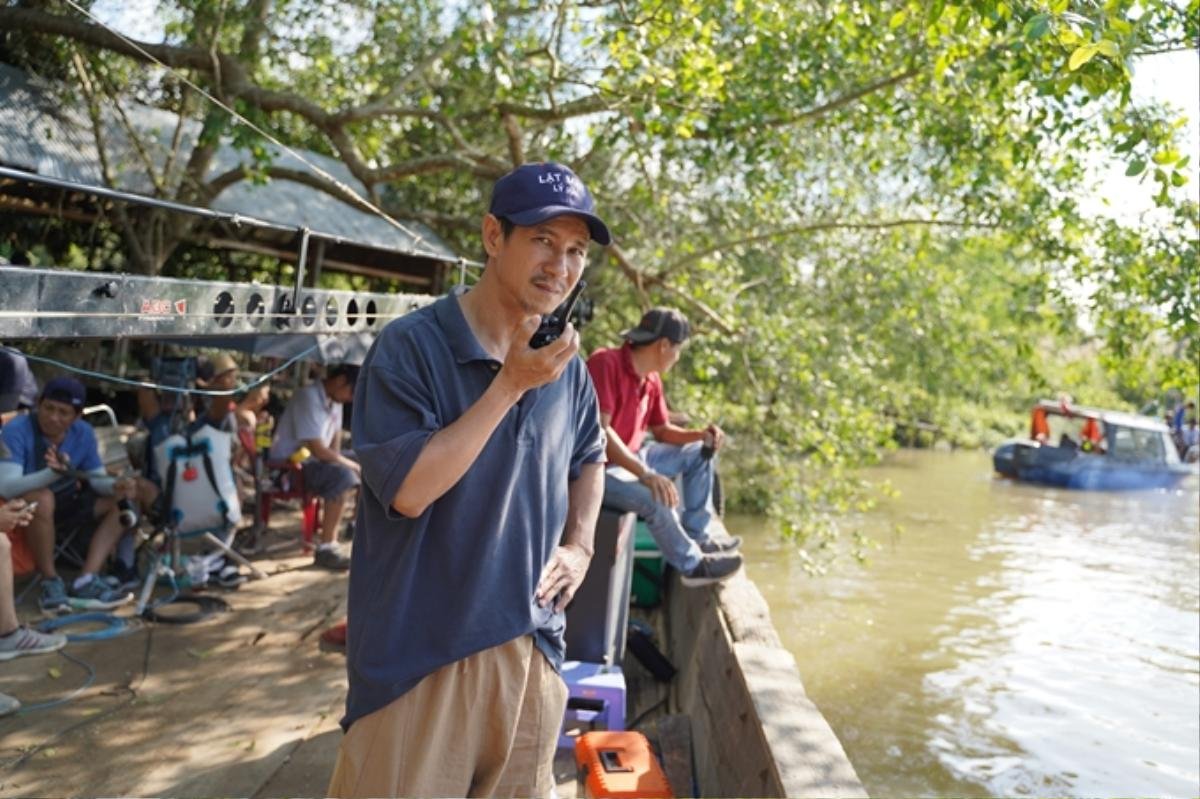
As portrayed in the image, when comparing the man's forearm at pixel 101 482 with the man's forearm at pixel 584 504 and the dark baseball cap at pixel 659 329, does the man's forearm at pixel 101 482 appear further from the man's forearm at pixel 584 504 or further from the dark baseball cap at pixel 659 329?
the man's forearm at pixel 584 504

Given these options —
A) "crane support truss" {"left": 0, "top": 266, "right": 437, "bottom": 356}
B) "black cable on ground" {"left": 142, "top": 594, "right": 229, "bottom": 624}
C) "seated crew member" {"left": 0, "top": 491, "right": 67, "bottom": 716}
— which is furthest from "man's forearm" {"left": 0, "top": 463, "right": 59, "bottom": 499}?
"crane support truss" {"left": 0, "top": 266, "right": 437, "bottom": 356}

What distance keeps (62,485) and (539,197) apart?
213 inches

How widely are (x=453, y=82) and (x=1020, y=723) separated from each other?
7673 mm

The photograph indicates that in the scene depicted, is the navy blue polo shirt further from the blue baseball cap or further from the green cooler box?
the green cooler box

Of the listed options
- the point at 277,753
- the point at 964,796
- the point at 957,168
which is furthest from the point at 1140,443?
the point at 277,753

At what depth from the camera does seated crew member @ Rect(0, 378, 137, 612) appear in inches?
231

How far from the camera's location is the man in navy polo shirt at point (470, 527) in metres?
2.01

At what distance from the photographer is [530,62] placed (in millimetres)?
10461

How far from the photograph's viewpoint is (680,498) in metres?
6.40

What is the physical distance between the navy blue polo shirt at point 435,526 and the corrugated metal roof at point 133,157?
721 cm

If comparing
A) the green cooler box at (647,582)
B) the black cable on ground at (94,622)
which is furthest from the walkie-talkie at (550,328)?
the green cooler box at (647,582)

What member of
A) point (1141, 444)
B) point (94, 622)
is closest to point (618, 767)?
point (94, 622)

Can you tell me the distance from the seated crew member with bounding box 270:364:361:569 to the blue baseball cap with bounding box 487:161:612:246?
5661mm

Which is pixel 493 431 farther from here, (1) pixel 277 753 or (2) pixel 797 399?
(2) pixel 797 399
